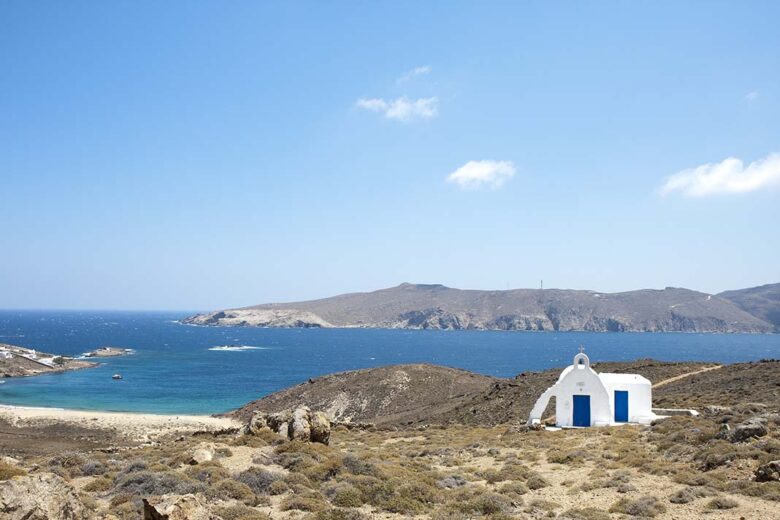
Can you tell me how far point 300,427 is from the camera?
19812mm

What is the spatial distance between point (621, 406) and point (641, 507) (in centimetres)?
1733

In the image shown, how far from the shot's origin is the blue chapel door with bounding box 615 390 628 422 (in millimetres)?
28500

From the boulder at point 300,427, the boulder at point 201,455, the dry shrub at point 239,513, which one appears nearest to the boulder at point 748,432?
the boulder at point 300,427

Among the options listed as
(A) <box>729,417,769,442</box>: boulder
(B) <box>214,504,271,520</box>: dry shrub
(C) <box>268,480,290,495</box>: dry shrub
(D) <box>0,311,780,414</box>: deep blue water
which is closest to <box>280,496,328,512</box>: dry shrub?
(B) <box>214,504,271,520</box>: dry shrub

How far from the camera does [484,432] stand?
2884cm

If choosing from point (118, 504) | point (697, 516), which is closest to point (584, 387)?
point (697, 516)

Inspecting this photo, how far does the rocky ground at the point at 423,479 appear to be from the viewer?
1181cm

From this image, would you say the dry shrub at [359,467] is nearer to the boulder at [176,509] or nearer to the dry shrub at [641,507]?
the dry shrub at [641,507]

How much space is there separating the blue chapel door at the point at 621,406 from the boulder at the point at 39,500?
2596 cm

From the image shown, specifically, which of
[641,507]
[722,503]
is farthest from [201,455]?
[722,503]

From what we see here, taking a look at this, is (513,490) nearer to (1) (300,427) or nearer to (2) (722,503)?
(2) (722,503)

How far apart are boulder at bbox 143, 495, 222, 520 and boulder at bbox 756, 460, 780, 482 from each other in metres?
12.9

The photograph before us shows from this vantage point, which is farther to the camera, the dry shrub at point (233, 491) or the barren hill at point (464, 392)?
the barren hill at point (464, 392)

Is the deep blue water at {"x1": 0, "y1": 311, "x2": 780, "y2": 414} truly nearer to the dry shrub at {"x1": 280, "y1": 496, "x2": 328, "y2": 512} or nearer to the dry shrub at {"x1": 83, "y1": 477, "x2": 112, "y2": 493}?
the dry shrub at {"x1": 83, "y1": 477, "x2": 112, "y2": 493}
